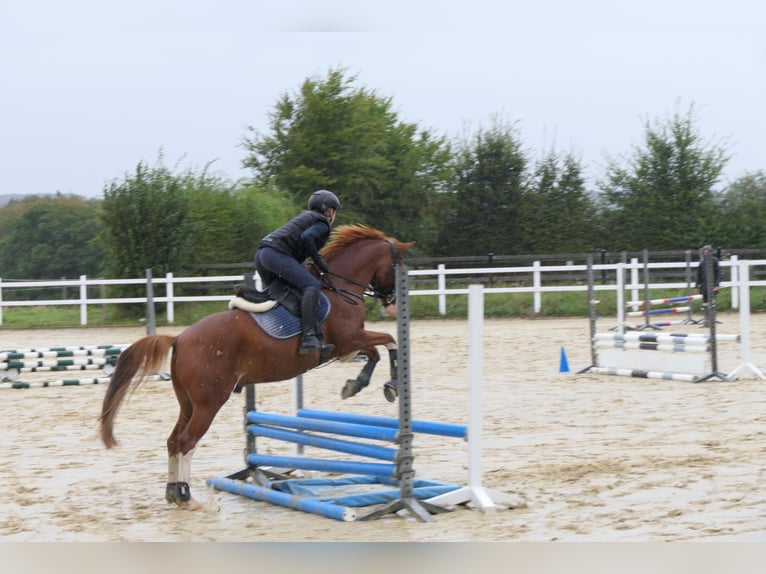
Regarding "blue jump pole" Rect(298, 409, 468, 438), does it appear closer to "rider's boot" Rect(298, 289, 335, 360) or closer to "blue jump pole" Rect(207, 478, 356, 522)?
"rider's boot" Rect(298, 289, 335, 360)

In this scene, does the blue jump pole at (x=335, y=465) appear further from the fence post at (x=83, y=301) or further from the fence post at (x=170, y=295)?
the fence post at (x=83, y=301)

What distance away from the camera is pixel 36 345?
17.7 meters

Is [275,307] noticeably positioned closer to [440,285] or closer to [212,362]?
[212,362]

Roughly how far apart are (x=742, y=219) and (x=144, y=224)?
15.9m

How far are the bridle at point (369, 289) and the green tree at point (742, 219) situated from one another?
2108 cm

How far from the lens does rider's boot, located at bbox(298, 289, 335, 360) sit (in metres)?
6.27

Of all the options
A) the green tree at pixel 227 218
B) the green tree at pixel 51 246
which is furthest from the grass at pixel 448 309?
the green tree at pixel 51 246

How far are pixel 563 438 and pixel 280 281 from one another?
2867mm

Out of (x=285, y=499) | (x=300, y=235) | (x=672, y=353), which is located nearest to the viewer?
(x=285, y=499)

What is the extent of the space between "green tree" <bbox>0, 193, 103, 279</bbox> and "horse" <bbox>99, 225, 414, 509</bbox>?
31285 mm

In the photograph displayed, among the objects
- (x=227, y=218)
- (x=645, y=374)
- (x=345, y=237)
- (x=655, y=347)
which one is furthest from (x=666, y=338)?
(x=227, y=218)

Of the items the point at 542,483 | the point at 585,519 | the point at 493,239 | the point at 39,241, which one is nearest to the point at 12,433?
the point at 542,483

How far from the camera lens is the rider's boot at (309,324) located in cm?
627

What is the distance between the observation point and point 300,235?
643 centimetres
